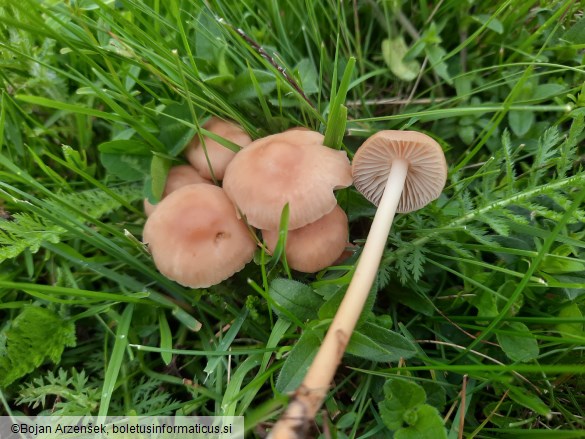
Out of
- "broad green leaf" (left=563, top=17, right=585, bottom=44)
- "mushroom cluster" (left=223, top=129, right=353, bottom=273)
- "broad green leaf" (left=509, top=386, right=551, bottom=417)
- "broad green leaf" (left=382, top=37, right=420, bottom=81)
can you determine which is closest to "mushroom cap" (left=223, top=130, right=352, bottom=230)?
"mushroom cluster" (left=223, top=129, right=353, bottom=273)

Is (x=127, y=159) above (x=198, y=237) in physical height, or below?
above

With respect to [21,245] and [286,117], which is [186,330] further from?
[286,117]

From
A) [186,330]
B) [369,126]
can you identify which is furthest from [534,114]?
[186,330]

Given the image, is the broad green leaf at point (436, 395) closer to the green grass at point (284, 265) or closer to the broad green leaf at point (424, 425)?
the green grass at point (284, 265)

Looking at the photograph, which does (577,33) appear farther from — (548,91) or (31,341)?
(31,341)

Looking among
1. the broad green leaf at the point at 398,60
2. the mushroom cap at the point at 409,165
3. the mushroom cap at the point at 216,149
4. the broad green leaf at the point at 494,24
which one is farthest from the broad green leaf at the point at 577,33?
the mushroom cap at the point at 216,149
